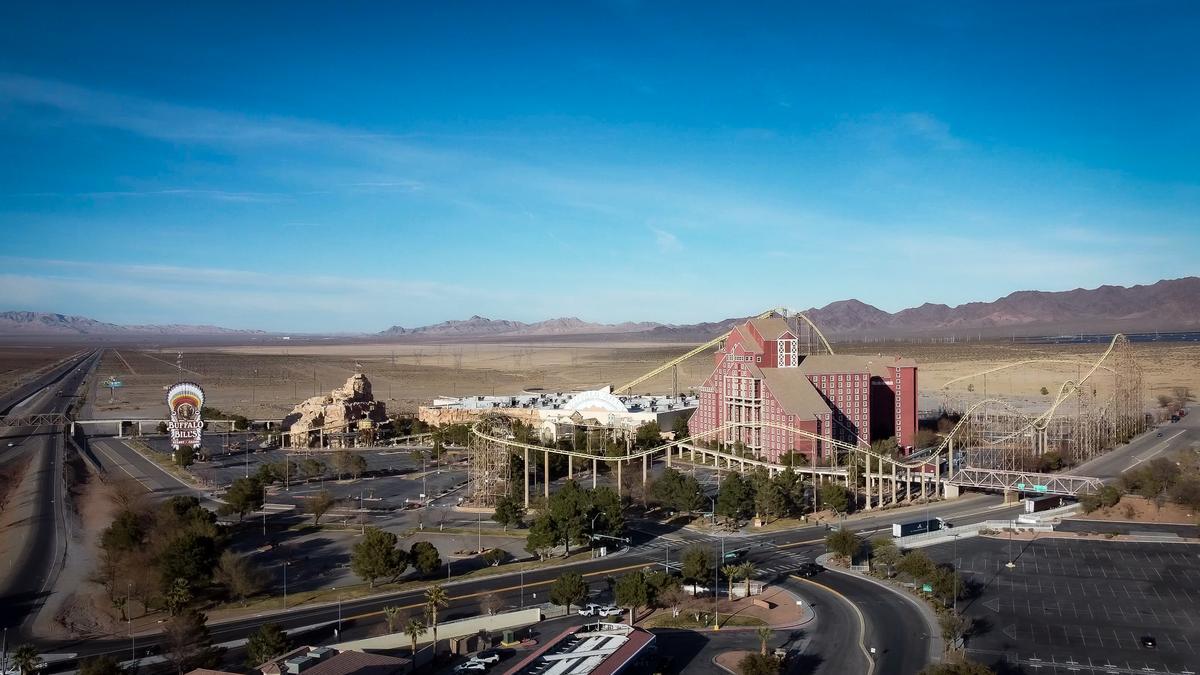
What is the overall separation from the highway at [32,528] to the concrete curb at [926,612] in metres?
38.6

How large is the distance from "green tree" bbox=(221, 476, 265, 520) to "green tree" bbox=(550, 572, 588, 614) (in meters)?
29.0

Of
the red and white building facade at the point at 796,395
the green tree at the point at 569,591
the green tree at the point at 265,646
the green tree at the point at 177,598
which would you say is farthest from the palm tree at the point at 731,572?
the red and white building facade at the point at 796,395

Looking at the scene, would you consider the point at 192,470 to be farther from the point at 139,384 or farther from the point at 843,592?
the point at 139,384

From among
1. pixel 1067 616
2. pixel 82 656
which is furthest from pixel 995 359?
pixel 82 656

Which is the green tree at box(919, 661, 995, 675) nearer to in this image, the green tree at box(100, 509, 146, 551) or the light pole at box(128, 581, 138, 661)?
the light pole at box(128, 581, 138, 661)

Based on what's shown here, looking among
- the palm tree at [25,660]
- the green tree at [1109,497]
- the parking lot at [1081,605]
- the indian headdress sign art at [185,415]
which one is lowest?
the parking lot at [1081,605]

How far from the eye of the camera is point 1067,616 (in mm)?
38375

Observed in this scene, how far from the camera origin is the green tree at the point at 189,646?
1273 inches

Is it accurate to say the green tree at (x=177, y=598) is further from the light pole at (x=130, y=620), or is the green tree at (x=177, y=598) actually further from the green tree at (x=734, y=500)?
the green tree at (x=734, y=500)

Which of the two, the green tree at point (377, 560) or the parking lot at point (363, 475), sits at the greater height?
the green tree at point (377, 560)

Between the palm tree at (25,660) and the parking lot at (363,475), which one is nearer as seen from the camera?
the palm tree at (25,660)

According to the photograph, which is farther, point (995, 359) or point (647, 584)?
point (995, 359)

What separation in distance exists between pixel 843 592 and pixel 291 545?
1297 inches

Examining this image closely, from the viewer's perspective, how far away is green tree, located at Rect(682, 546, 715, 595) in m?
41.5
